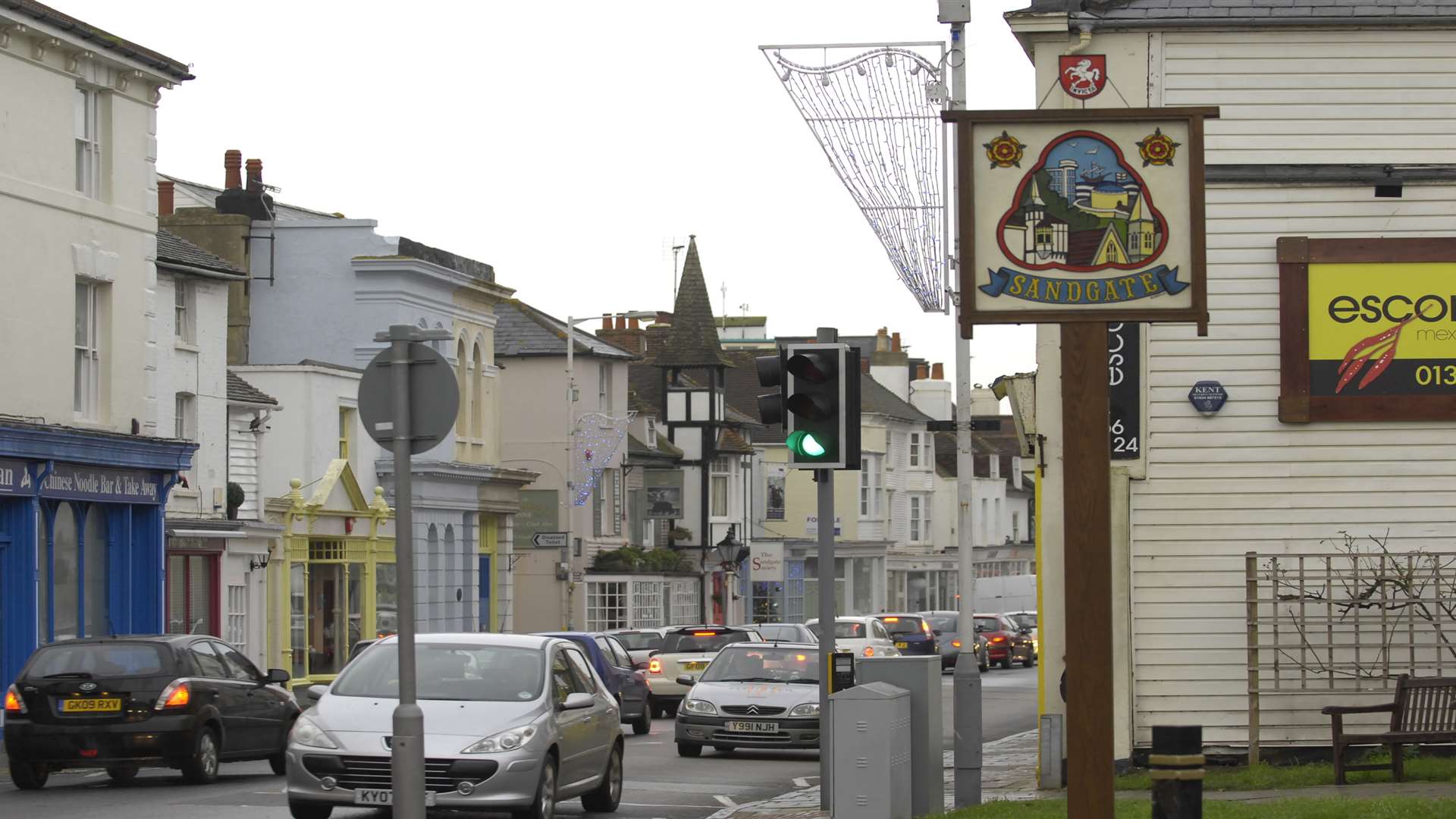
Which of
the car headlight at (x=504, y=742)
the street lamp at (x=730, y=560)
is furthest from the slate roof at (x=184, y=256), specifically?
the street lamp at (x=730, y=560)

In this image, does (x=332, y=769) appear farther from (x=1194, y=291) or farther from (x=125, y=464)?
(x=125, y=464)

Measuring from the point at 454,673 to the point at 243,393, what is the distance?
24765 mm

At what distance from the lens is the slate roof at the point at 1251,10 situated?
1855 centimetres

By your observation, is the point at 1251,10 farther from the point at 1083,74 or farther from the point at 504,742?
the point at 504,742

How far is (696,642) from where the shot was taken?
35.8 meters

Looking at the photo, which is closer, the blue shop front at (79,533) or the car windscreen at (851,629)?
the blue shop front at (79,533)

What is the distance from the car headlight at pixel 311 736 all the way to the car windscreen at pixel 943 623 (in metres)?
40.1

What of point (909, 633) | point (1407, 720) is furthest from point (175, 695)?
point (909, 633)

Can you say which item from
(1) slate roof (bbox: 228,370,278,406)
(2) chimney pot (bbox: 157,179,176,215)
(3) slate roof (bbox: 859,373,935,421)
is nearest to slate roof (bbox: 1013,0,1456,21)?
(1) slate roof (bbox: 228,370,278,406)

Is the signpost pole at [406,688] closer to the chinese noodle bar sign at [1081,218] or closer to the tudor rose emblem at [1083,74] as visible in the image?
the chinese noodle bar sign at [1081,218]

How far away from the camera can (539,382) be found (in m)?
58.4

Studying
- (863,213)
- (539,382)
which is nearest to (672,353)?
(539,382)

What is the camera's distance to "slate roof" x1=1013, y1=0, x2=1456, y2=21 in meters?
18.5

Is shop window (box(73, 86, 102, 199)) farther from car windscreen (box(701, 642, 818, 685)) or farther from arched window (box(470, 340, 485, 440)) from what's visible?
arched window (box(470, 340, 485, 440))
